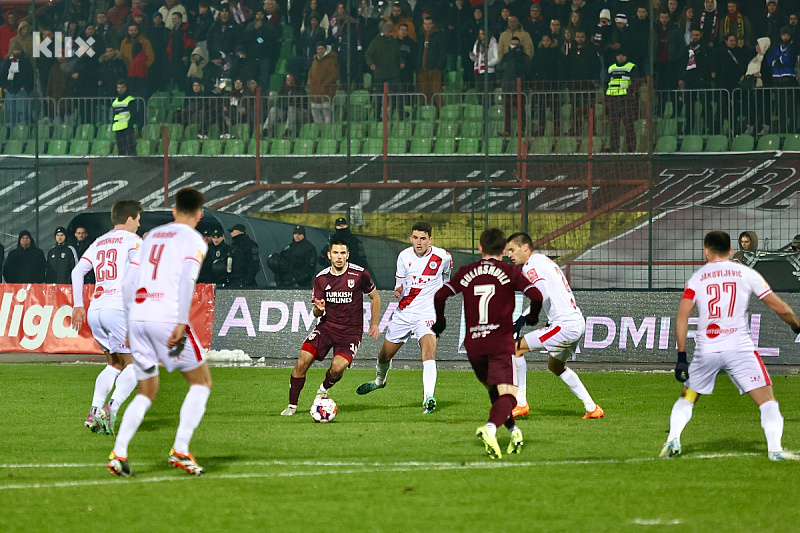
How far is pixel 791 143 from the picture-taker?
21.1m

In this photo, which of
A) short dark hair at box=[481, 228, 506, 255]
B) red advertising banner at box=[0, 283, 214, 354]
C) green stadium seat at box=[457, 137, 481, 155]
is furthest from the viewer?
green stadium seat at box=[457, 137, 481, 155]

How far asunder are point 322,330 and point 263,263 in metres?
9.70

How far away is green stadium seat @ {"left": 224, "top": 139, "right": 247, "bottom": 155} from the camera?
23.6 m

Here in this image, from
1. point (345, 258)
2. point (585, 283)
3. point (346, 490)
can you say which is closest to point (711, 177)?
point (585, 283)

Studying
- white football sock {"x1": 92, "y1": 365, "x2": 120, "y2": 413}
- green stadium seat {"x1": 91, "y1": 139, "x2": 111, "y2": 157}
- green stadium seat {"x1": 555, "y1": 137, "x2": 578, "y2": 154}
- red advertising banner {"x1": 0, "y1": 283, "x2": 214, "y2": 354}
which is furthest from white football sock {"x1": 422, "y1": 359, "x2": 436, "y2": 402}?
green stadium seat {"x1": 91, "y1": 139, "x2": 111, "y2": 157}

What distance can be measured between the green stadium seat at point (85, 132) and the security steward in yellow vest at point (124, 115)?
0.51 metres

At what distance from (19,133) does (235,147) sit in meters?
5.16

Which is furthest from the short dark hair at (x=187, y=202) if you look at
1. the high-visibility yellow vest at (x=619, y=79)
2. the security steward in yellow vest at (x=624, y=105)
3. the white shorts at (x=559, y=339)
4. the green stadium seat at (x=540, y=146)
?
the high-visibility yellow vest at (x=619, y=79)

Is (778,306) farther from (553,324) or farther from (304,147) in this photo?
(304,147)

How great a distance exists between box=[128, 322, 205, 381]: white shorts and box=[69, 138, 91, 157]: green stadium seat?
59.9 feet

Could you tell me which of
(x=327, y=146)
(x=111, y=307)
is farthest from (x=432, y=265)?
(x=327, y=146)

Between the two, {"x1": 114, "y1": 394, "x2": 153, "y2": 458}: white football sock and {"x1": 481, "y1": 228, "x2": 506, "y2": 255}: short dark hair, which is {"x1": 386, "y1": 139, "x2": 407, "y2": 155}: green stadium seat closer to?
{"x1": 481, "y1": 228, "x2": 506, "y2": 255}: short dark hair

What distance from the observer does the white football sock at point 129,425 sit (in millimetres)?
6941

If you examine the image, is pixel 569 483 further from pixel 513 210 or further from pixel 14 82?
pixel 14 82
